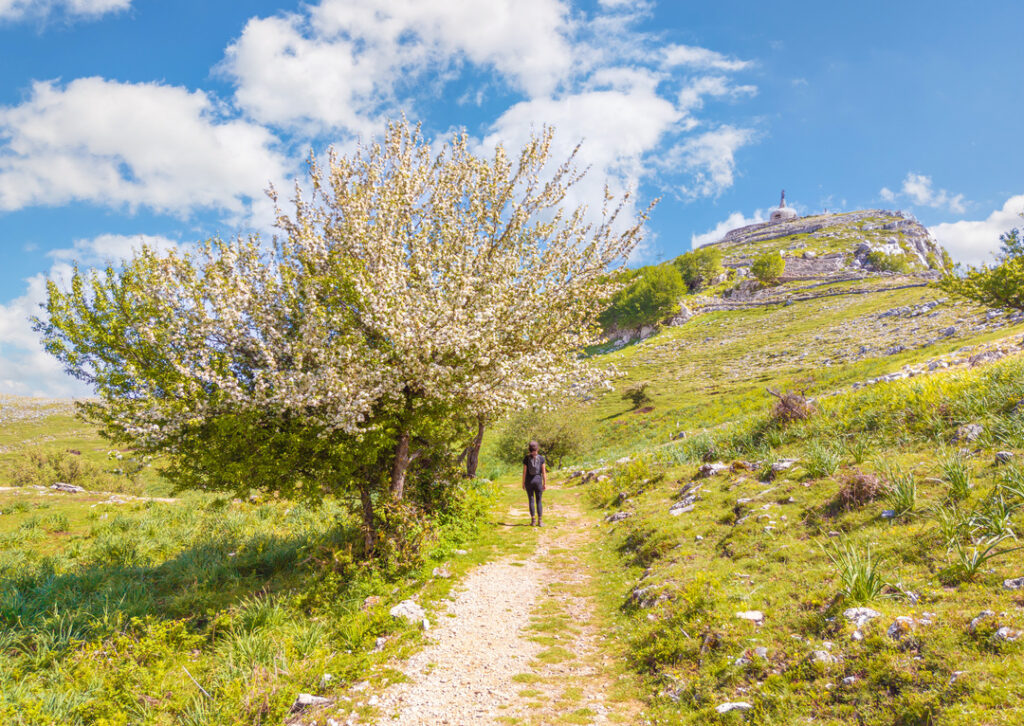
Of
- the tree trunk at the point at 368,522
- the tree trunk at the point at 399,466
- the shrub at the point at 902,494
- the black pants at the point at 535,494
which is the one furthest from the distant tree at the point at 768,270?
the tree trunk at the point at 368,522

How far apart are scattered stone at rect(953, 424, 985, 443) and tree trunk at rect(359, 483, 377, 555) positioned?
13395 millimetres

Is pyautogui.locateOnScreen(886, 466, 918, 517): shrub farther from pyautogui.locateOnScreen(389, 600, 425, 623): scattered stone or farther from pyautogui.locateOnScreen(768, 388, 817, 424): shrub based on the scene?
pyautogui.locateOnScreen(389, 600, 425, 623): scattered stone

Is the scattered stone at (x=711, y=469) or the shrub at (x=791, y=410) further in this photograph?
the shrub at (x=791, y=410)

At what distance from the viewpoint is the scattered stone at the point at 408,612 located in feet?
29.6

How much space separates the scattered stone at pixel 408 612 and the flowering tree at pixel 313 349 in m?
2.37

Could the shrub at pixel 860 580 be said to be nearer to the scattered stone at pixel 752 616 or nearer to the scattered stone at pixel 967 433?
→ the scattered stone at pixel 752 616

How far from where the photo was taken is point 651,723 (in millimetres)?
5883

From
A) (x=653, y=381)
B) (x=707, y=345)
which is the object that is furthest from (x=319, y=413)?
(x=707, y=345)

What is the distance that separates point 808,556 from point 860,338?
186 ft

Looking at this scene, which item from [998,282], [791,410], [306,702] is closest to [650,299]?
[998,282]

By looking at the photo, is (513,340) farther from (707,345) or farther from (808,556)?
(707,345)

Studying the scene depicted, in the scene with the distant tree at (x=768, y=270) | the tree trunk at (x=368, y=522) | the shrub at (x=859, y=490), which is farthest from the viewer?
the distant tree at (x=768, y=270)

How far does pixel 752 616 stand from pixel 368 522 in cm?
820

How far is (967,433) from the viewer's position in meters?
10.5
